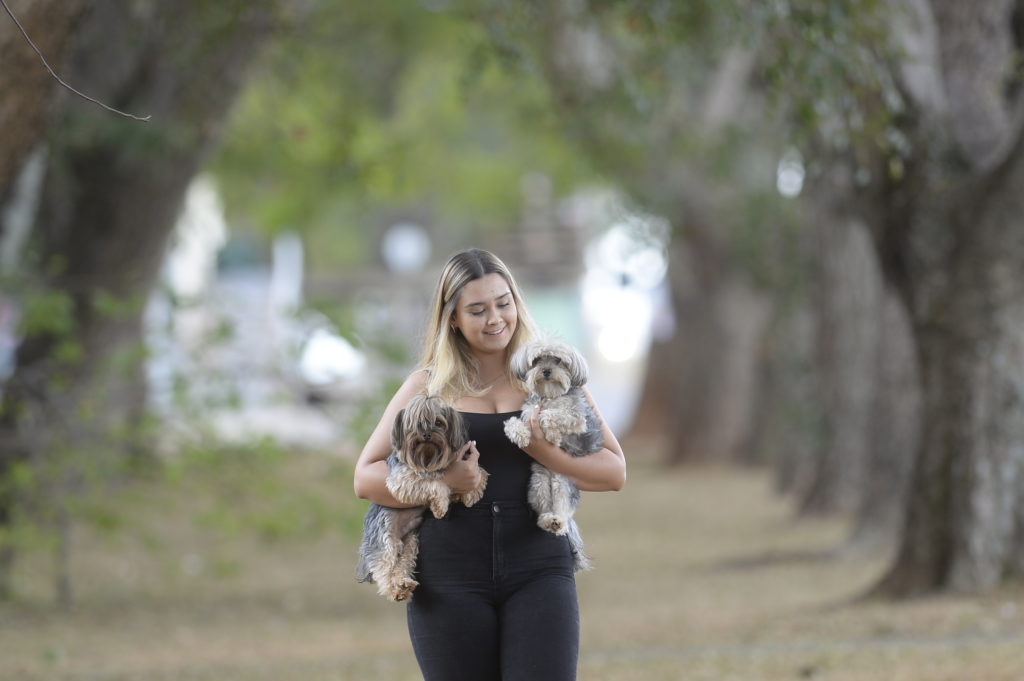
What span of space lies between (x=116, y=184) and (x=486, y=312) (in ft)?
32.1

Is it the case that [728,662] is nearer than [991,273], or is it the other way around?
[728,662]

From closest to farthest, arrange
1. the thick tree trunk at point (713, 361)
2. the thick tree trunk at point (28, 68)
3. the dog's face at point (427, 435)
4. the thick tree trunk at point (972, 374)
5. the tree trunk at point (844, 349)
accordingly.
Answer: the dog's face at point (427, 435) → the thick tree trunk at point (28, 68) → the thick tree trunk at point (972, 374) → the tree trunk at point (844, 349) → the thick tree trunk at point (713, 361)

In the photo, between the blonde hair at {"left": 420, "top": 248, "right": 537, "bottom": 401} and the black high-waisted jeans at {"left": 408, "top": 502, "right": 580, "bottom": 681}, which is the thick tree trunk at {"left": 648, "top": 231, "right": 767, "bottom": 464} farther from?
the black high-waisted jeans at {"left": 408, "top": 502, "right": 580, "bottom": 681}

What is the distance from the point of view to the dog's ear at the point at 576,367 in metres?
4.00

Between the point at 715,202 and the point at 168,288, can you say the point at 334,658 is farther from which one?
the point at 715,202

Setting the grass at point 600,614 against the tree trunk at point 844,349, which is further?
the tree trunk at point 844,349

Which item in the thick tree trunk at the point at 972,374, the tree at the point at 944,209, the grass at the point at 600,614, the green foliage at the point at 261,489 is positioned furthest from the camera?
the green foliage at the point at 261,489

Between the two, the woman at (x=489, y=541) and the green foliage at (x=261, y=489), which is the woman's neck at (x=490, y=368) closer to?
the woman at (x=489, y=541)

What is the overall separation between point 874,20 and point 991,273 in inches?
70.3

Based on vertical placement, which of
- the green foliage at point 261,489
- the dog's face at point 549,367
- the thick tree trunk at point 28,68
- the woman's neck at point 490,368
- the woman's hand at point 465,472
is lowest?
the woman's hand at point 465,472

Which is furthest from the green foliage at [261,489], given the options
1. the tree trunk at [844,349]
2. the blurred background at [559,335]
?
the tree trunk at [844,349]

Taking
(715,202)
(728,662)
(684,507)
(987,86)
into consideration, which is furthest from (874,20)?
(715,202)

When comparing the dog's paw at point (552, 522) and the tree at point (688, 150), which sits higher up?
the tree at point (688, 150)

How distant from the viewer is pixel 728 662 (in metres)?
8.29
